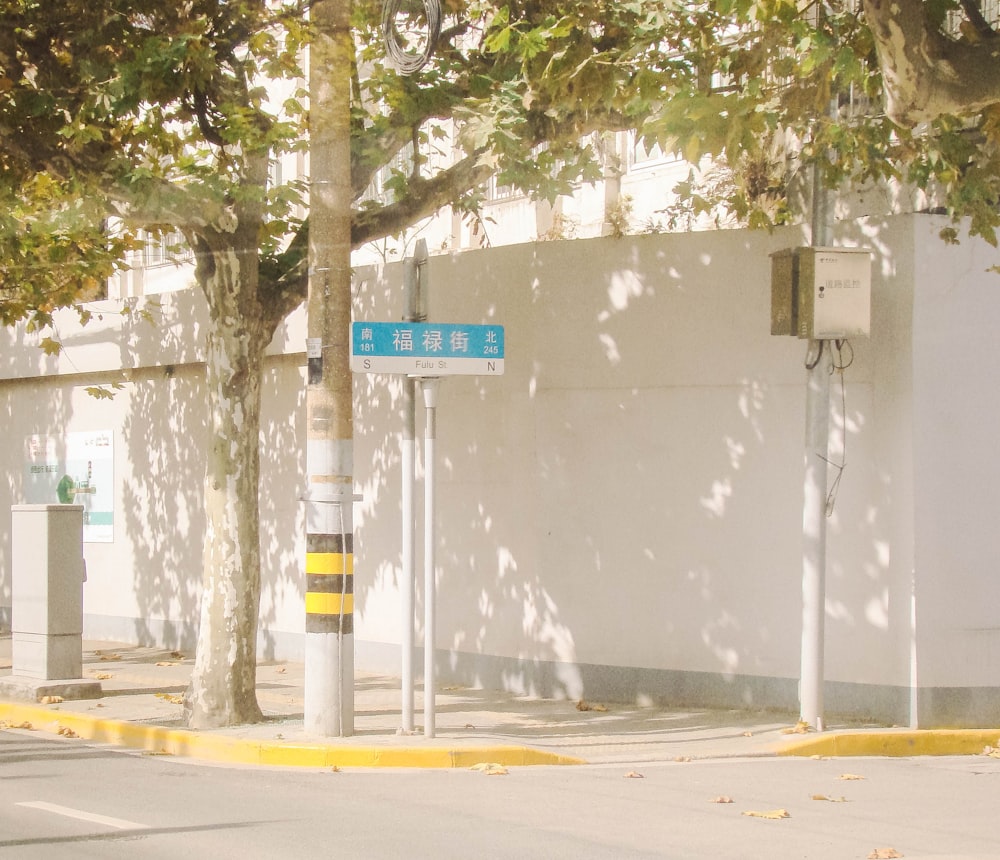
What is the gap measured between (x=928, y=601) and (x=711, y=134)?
4.06m

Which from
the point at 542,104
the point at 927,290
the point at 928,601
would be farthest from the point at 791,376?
the point at 542,104

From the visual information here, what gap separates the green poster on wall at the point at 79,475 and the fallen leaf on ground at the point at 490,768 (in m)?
9.22

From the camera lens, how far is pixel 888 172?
1064 centimetres

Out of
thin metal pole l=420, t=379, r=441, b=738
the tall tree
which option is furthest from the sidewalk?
the tall tree

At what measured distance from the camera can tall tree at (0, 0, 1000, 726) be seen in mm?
10109

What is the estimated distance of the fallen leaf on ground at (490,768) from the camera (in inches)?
376

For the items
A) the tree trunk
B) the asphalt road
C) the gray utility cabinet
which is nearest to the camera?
the asphalt road

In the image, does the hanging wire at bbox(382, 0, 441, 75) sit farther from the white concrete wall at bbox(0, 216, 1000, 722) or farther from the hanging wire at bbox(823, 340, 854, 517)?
the hanging wire at bbox(823, 340, 854, 517)

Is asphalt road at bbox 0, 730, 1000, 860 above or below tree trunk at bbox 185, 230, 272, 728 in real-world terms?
below

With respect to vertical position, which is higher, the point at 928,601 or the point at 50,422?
the point at 50,422

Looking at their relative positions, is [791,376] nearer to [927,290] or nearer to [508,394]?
[927,290]

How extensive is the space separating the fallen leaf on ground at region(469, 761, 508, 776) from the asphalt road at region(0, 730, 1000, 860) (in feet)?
0.16

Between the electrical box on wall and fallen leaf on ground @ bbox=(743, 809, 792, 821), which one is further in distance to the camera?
the electrical box on wall

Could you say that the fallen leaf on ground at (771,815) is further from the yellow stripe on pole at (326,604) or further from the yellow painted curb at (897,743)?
the yellow stripe on pole at (326,604)
